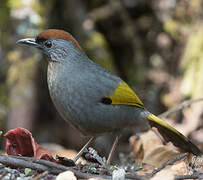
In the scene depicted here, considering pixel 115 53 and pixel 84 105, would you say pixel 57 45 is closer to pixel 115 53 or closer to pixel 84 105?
pixel 84 105

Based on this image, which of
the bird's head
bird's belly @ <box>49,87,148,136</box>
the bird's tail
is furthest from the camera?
the bird's head

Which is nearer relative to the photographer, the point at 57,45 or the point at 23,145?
the point at 23,145

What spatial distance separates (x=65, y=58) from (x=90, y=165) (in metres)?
1.14

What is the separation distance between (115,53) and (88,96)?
199 inches

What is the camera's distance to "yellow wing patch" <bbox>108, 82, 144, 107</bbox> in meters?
3.82

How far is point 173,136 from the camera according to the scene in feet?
13.0

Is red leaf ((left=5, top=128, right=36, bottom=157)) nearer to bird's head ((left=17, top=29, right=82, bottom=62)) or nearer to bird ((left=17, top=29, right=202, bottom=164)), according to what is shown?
bird ((left=17, top=29, right=202, bottom=164))

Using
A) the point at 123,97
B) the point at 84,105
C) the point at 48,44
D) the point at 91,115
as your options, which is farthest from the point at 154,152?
the point at 48,44

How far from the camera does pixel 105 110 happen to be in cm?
369

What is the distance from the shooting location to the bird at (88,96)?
3.59 metres

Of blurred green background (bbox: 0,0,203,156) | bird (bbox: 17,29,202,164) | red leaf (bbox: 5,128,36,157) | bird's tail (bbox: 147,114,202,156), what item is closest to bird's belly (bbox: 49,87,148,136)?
bird (bbox: 17,29,202,164)

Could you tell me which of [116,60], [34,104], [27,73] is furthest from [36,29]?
[116,60]

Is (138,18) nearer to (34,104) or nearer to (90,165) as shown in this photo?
(34,104)

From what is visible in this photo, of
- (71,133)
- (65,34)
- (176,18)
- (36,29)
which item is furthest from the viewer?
(71,133)
